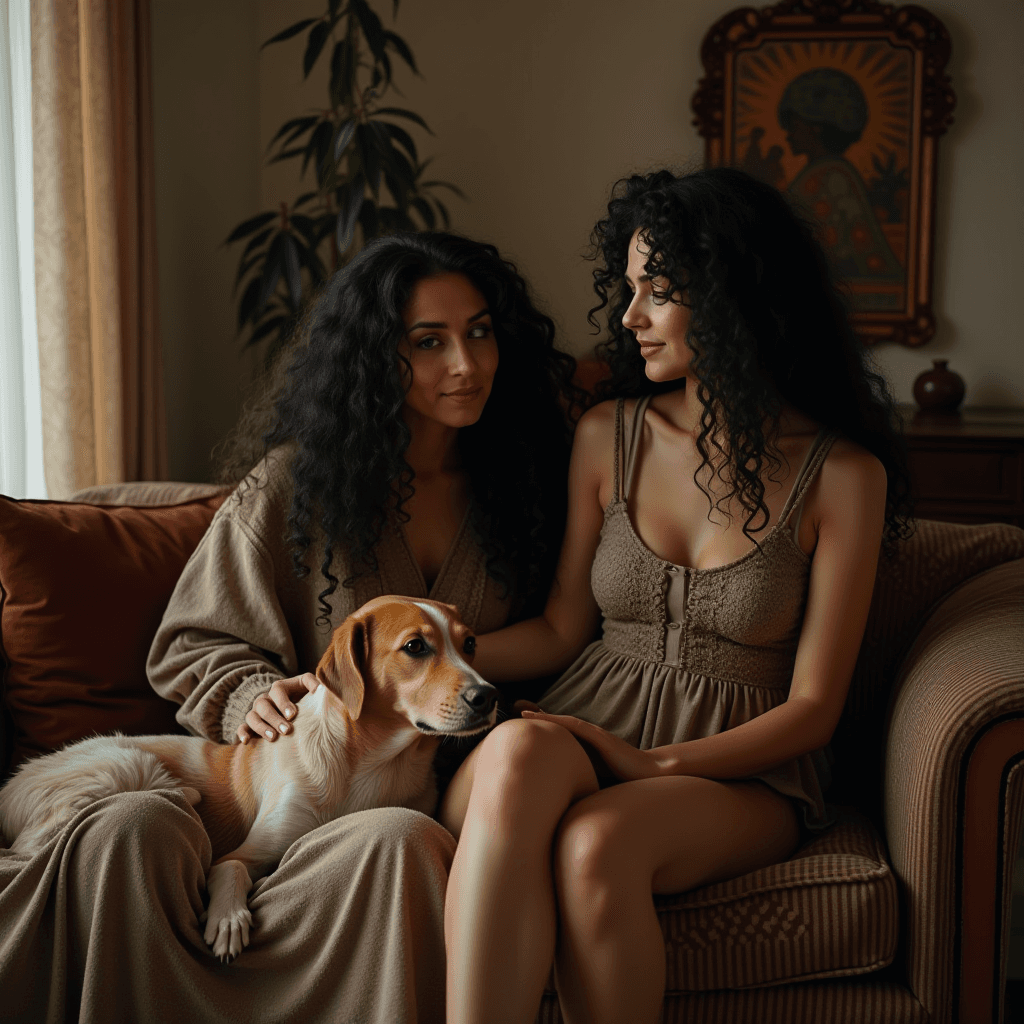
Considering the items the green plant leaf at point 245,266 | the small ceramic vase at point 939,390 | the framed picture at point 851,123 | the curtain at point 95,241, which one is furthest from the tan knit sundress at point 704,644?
the framed picture at point 851,123

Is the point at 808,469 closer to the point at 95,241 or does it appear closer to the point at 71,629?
the point at 71,629

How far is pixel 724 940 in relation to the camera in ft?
4.69

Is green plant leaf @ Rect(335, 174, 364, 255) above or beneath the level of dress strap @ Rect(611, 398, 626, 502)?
above

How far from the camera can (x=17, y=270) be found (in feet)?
8.44

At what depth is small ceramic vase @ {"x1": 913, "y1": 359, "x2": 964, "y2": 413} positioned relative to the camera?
357cm

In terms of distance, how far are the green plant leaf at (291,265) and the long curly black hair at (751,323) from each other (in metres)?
1.85

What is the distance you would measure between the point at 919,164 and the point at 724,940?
3177mm

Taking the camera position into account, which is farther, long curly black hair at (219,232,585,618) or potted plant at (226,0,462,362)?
potted plant at (226,0,462,362)

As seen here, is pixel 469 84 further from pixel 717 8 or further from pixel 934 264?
pixel 934 264

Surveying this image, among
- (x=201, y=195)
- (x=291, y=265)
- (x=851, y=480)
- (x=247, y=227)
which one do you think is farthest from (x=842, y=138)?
(x=851, y=480)

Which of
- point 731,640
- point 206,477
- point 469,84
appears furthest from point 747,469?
point 469,84

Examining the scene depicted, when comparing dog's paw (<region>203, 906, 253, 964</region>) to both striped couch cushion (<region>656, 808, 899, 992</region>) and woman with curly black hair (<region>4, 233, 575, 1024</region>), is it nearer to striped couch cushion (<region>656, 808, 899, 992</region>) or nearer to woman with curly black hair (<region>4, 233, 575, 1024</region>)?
woman with curly black hair (<region>4, 233, 575, 1024</region>)

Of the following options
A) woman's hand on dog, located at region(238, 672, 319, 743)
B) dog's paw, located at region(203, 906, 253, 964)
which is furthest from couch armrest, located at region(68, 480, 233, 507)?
dog's paw, located at region(203, 906, 253, 964)

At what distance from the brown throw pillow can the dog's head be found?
50 centimetres
